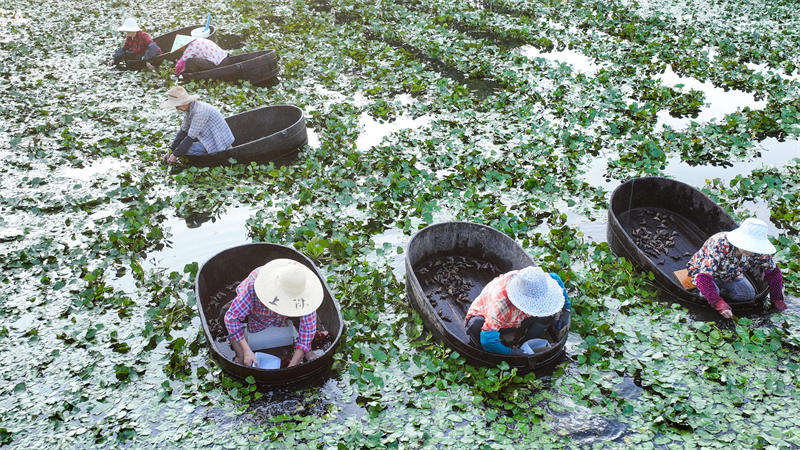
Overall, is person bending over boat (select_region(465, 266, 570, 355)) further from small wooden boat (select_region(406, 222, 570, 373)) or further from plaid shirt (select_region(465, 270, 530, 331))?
small wooden boat (select_region(406, 222, 570, 373))

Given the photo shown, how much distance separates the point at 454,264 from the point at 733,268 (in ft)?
10.2

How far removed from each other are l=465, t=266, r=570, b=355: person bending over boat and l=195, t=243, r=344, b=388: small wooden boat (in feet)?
4.54

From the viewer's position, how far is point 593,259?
23.0ft

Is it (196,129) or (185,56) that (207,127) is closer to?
(196,129)

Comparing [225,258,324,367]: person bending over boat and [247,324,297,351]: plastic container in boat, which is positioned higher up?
[225,258,324,367]: person bending over boat

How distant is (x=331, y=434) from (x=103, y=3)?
1964 cm

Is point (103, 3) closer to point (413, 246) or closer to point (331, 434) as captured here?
point (413, 246)

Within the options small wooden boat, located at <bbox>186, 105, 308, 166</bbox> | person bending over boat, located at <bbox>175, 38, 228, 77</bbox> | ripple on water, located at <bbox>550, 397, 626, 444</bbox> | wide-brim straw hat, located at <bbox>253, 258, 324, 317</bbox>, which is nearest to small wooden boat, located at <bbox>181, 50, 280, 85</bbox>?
person bending over boat, located at <bbox>175, 38, 228, 77</bbox>

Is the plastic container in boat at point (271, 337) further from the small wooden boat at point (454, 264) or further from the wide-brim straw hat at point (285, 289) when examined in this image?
the small wooden boat at point (454, 264)

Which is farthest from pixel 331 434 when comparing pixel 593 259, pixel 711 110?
pixel 711 110

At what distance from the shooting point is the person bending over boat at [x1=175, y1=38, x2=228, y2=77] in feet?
39.3

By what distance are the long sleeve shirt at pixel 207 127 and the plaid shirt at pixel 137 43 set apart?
5774 millimetres

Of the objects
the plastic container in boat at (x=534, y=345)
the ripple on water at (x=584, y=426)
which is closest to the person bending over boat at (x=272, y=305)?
the plastic container in boat at (x=534, y=345)

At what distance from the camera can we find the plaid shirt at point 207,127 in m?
8.51
